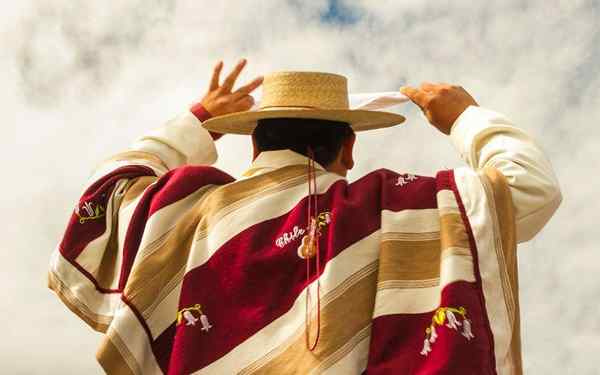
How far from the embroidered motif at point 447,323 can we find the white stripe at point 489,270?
130 millimetres

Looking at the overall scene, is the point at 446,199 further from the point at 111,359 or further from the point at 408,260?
the point at 111,359

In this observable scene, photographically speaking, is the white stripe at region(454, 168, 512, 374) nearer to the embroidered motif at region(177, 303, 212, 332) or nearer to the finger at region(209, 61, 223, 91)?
the embroidered motif at region(177, 303, 212, 332)

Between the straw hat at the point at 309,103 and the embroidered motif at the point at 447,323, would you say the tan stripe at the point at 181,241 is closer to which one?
the straw hat at the point at 309,103

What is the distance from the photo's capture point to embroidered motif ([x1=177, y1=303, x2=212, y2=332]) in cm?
308

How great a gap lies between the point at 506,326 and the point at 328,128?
1.02 m

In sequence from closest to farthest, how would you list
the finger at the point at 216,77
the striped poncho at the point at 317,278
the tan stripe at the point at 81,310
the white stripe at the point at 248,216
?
the striped poncho at the point at 317,278, the white stripe at the point at 248,216, the tan stripe at the point at 81,310, the finger at the point at 216,77

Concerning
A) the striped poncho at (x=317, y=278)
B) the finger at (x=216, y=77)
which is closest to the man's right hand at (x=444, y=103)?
the striped poncho at (x=317, y=278)

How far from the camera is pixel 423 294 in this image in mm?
2928

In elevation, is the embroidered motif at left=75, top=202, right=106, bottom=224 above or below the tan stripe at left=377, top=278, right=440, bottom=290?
below

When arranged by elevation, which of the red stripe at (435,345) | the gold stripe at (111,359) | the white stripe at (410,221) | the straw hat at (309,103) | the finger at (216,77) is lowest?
the gold stripe at (111,359)

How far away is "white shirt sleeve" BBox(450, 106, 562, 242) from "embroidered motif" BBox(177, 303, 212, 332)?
3.83 feet

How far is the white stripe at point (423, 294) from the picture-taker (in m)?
2.90

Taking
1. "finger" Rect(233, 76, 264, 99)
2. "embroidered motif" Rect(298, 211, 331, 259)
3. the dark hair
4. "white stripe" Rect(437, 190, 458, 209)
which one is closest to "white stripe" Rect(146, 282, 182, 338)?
"embroidered motif" Rect(298, 211, 331, 259)

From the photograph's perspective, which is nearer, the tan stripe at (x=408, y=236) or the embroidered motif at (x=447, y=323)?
the embroidered motif at (x=447, y=323)
